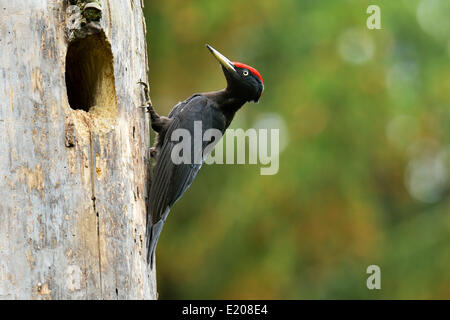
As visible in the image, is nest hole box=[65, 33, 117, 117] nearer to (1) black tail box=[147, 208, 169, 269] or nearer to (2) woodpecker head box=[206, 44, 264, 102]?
(1) black tail box=[147, 208, 169, 269]

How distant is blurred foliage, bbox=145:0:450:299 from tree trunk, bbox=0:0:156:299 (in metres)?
4.18

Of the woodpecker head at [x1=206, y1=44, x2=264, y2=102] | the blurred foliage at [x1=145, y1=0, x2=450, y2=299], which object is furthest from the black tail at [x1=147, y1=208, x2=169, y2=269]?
the blurred foliage at [x1=145, y1=0, x2=450, y2=299]

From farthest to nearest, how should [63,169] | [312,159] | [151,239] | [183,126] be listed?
[312,159], [183,126], [151,239], [63,169]

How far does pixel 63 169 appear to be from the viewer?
3.43 meters

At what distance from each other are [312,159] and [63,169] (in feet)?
15.7

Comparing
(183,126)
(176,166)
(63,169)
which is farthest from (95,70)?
(183,126)

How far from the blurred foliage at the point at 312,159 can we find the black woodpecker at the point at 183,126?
8.76 feet

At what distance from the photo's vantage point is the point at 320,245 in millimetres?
7824

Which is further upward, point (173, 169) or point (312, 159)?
point (312, 159)

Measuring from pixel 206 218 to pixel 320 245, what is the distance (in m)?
1.44

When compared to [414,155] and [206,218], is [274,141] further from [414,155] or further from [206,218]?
[414,155]

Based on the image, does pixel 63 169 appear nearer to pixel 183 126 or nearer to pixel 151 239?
pixel 151 239

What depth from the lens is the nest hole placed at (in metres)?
3.83

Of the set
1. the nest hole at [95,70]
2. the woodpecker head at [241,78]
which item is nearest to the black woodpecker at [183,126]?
the woodpecker head at [241,78]
